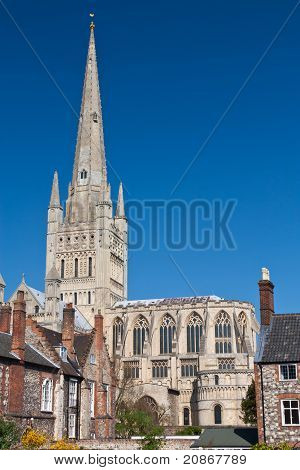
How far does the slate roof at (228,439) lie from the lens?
1555 inches

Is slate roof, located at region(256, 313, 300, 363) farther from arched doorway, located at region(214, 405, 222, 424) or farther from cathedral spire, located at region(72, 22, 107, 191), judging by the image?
cathedral spire, located at region(72, 22, 107, 191)

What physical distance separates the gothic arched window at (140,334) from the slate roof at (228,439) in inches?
2514

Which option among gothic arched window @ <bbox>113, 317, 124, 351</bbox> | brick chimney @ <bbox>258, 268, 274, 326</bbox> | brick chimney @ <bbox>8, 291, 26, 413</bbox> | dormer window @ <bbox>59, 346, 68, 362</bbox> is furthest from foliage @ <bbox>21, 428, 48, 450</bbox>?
gothic arched window @ <bbox>113, 317, 124, 351</bbox>

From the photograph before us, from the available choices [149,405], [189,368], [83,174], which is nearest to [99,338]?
[149,405]

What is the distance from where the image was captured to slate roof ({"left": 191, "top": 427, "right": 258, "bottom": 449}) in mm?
→ 39500

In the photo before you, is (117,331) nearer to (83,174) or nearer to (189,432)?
(83,174)

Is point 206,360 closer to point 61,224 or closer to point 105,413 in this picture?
point 61,224

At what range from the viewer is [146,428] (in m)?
57.6

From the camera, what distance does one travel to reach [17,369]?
1608 inches

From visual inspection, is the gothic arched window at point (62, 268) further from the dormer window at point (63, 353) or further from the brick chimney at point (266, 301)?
the brick chimney at point (266, 301)

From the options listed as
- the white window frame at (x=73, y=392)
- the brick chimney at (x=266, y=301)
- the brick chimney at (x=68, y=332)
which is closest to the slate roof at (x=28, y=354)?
the white window frame at (x=73, y=392)

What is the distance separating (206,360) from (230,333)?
659 cm

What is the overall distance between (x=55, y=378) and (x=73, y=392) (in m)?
2.72
